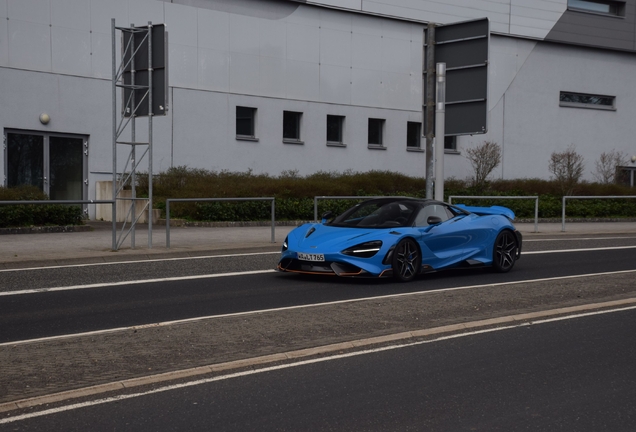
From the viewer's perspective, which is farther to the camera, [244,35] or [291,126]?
[291,126]

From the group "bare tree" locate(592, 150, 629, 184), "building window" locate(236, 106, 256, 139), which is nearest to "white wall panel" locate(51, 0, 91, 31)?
"building window" locate(236, 106, 256, 139)

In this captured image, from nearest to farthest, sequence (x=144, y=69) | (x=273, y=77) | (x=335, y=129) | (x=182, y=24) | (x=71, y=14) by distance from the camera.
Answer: (x=144, y=69)
(x=71, y=14)
(x=182, y=24)
(x=273, y=77)
(x=335, y=129)

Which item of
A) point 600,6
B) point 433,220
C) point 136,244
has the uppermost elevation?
point 600,6

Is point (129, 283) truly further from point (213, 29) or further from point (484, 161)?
point (484, 161)

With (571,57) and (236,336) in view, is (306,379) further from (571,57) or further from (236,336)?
(571,57)

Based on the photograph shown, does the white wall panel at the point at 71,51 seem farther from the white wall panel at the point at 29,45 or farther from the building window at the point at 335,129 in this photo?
the building window at the point at 335,129

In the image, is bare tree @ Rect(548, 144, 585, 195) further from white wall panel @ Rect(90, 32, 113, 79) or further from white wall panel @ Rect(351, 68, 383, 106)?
white wall panel @ Rect(90, 32, 113, 79)

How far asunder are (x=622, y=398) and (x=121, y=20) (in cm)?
2531

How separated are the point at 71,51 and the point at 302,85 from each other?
9428 mm

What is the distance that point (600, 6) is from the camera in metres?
42.2

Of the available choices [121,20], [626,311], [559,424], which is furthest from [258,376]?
[121,20]

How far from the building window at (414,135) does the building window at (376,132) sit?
1426mm

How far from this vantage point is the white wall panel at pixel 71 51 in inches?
1050

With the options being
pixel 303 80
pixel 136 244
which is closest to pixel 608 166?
pixel 303 80
